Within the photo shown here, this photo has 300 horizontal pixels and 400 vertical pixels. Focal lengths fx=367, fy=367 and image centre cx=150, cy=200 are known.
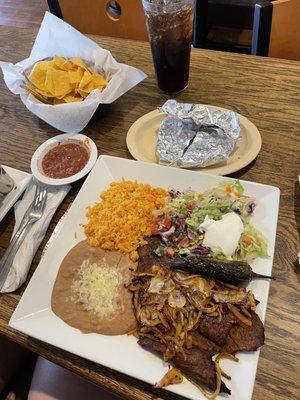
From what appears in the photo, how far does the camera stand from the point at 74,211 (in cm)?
116

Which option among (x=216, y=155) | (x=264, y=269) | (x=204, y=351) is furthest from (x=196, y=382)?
(x=216, y=155)

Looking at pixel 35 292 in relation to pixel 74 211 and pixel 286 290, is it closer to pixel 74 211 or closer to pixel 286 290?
pixel 74 211

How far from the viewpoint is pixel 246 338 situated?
85 cm

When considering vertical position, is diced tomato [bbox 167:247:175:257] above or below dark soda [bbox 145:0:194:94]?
below

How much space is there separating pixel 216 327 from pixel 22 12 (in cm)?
498

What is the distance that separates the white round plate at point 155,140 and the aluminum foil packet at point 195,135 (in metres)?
0.04

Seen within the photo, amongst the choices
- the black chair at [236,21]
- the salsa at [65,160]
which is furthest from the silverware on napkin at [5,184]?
the black chair at [236,21]

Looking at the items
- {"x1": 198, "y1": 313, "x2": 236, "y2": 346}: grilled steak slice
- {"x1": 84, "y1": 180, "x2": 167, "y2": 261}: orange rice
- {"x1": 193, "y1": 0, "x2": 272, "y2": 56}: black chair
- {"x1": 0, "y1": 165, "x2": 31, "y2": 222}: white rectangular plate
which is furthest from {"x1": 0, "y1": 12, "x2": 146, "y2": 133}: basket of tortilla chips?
{"x1": 198, "y1": 313, "x2": 236, "y2": 346}: grilled steak slice

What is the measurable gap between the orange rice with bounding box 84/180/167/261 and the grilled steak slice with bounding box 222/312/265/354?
338 millimetres

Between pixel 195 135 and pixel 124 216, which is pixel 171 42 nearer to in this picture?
pixel 195 135

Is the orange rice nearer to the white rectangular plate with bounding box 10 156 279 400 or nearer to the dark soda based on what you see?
the white rectangular plate with bounding box 10 156 279 400

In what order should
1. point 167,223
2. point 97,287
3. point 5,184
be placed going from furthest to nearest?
1. point 5,184
2. point 167,223
3. point 97,287

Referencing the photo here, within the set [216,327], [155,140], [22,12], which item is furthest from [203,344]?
[22,12]

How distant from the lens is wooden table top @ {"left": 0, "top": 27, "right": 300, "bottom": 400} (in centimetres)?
87
